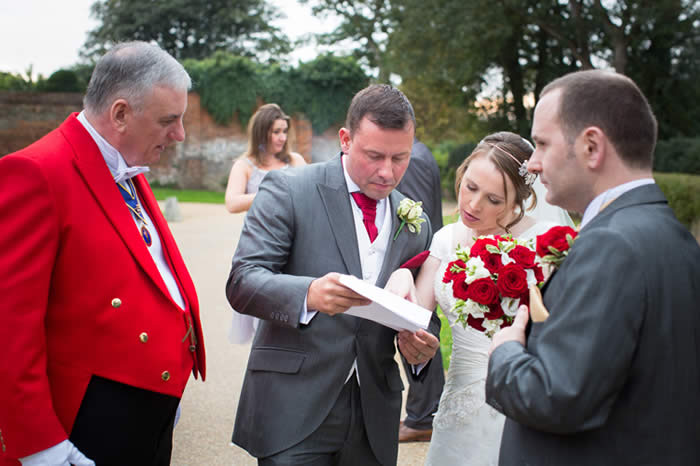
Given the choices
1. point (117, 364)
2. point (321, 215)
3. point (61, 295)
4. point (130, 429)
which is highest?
point (321, 215)

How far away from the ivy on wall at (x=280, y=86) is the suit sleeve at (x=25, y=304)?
2733 cm

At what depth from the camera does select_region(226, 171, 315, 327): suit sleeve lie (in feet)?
7.98

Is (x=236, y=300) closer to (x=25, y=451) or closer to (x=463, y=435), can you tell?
(x=25, y=451)

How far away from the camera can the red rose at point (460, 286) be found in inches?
92.1

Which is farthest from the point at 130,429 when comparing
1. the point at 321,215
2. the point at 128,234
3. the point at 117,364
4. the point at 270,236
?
the point at 321,215

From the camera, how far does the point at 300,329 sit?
8.36 feet

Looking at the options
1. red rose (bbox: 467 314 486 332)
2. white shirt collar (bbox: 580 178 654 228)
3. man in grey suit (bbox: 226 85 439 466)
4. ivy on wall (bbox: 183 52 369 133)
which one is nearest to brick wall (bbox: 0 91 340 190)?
ivy on wall (bbox: 183 52 369 133)

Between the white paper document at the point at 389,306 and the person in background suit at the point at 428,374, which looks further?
the person in background suit at the point at 428,374

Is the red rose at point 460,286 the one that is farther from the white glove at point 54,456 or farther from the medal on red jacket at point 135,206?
the white glove at point 54,456

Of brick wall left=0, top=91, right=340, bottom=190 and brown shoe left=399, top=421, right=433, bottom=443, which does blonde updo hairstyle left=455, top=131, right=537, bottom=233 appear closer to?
brown shoe left=399, top=421, right=433, bottom=443

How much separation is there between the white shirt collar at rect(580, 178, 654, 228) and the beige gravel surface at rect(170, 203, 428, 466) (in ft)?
10.3

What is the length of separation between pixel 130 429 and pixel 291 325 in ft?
2.28

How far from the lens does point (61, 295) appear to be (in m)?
2.07

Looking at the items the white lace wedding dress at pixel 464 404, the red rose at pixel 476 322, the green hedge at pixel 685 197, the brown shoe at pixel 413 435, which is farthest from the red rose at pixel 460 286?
the green hedge at pixel 685 197
